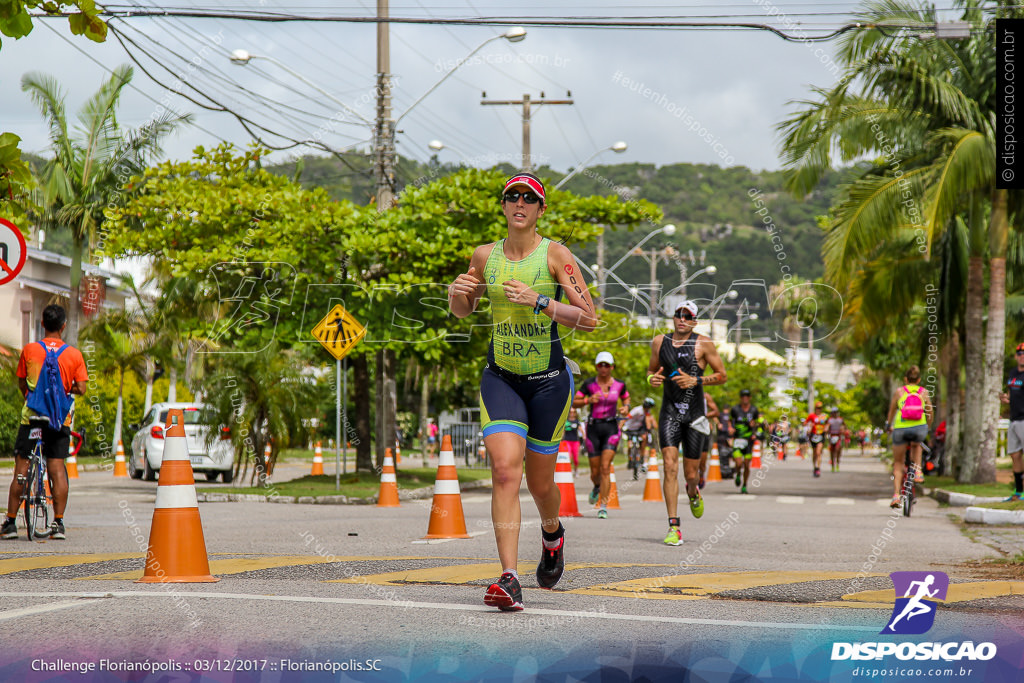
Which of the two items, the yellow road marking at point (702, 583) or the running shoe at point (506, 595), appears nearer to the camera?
the running shoe at point (506, 595)

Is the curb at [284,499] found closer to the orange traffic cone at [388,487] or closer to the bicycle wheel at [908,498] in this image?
the orange traffic cone at [388,487]

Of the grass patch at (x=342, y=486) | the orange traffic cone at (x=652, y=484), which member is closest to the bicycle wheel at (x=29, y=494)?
the grass patch at (x=342, y=486)

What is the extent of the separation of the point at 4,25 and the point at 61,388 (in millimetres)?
4535

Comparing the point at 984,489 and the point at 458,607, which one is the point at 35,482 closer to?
the point at 458,607

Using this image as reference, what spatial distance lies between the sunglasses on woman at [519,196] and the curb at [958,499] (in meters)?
12.8

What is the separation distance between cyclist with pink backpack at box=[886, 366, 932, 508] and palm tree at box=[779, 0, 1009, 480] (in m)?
4.87

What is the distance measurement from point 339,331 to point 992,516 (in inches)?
391

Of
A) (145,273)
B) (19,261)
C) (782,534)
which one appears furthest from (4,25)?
(145,273)

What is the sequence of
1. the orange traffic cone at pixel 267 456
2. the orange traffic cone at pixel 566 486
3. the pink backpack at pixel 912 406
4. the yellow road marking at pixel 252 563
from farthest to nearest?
the orange traffic cone at pixel 267 456
the pink backpack at pixel 912 406
the orange traffic cone at pixel 566 486
the yellow road marking at pixel 252 563

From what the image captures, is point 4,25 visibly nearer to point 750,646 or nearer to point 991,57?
point 750,646

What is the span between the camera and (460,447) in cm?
3634

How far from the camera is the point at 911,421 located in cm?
1563

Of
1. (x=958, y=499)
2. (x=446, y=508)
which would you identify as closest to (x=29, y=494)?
(x=446, y=508)

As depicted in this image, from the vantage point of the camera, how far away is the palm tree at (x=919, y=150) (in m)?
20.2
